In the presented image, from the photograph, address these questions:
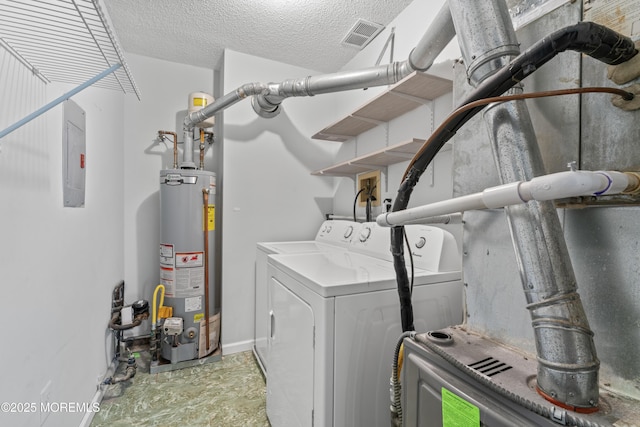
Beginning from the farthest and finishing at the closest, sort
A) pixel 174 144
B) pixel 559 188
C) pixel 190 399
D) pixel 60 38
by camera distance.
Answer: pixel 174 144 → pixel 190 399 → pixel 60 38 → pixel 559 188

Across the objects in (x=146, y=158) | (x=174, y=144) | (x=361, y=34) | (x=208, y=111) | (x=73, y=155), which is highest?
(x=361, y=34)

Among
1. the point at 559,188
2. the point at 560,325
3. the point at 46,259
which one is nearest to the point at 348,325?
the point at 560,325

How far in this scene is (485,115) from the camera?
27.4 inches

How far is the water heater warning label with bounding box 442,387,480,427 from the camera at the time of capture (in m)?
0.59

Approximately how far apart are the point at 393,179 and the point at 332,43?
137cm

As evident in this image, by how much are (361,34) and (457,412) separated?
258 cm

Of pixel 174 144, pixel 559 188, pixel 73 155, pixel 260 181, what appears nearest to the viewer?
pixel 559 188

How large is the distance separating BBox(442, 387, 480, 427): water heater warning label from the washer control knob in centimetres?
123

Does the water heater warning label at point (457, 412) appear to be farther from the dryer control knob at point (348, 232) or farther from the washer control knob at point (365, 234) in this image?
Result: the dryer control knob at point (348, 232)

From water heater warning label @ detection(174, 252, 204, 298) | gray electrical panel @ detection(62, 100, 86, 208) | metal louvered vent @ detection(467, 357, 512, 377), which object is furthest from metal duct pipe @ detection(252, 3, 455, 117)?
water heater warning label @ detection(174, 252, 204, 298)

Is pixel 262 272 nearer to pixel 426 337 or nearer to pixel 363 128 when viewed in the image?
pixel 363 128

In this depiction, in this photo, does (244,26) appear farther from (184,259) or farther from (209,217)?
(184,259)

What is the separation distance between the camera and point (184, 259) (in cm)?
234

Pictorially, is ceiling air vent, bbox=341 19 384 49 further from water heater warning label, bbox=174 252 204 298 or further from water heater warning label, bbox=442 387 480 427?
water heater warning label, bbox=442 387 480 427
